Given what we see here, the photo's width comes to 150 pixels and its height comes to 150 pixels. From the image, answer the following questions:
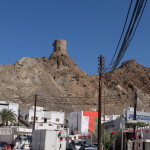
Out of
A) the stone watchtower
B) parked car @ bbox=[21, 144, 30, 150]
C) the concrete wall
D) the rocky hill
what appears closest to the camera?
parked car @ bbox=[21, 144, 30, 150]

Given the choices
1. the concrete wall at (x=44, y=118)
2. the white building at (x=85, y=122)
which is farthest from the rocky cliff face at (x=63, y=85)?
the white building at (x=85, y=122)

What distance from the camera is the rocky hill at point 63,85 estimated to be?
11688 cm

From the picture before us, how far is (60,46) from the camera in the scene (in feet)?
494

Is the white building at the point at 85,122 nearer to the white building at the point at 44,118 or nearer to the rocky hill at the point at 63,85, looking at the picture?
the white building at the point at 44,118

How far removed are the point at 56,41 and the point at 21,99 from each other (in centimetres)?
4546

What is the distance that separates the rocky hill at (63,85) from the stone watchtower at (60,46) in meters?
0.67

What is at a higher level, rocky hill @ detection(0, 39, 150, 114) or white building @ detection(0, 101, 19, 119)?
rocky hill @ detection(0, 39, 150, 114)

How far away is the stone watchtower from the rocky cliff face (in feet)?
6.60

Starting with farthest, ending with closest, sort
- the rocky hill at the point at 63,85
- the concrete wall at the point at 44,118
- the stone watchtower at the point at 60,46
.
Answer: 1. the stone watchtower at the point at 60,46
2. the rocky hill at the point at 63,85
3. the concrete wall at the point at 44,118

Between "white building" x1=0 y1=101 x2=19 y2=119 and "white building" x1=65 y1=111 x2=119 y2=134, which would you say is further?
"white building" x1=0 y1=101 x2=19 y2=119

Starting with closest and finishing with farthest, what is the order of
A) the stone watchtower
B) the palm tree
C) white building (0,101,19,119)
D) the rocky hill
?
the palm tree
white building (0,101,19,119)
the rocky hill
the stone watchtower

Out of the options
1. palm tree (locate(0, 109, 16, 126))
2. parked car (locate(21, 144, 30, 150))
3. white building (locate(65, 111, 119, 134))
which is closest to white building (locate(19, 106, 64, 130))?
white building (locate(65, 111, 119, 134))

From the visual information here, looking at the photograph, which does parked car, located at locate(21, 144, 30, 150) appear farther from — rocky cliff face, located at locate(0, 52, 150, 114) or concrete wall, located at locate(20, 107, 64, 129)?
rocky cliff face, located at locate(0, 52, 150, 114)

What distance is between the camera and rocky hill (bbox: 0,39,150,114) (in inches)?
4601
